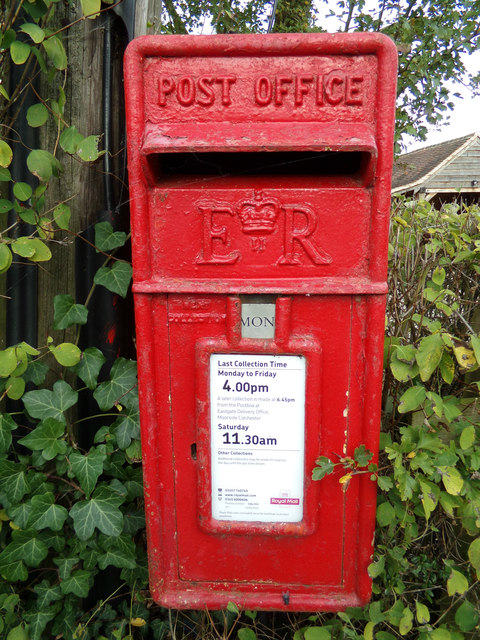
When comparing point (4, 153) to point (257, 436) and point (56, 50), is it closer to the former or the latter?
point (56, 50)

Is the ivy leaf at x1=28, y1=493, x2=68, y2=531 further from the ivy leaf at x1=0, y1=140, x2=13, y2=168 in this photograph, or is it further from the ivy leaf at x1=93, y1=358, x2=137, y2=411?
the ivy leaf at x1=0, y1=140, x2=13, y2=168

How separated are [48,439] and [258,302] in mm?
890

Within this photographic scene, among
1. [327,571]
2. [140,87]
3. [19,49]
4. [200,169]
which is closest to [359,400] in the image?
[327,571]

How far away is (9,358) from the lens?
148cm

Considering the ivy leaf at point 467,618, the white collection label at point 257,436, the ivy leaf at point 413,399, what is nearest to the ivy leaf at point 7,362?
the white collection label at point 257,436

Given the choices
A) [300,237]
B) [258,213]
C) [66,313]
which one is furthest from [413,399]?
[66,313]

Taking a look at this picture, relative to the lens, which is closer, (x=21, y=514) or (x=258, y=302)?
(x=258, y=302)

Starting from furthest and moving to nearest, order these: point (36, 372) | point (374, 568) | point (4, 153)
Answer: point (36, 372)
point (4, 153)
point (374, 568)

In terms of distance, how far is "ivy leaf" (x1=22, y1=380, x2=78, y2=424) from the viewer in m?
1.60

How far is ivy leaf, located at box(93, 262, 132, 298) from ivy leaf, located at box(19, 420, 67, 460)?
492mm

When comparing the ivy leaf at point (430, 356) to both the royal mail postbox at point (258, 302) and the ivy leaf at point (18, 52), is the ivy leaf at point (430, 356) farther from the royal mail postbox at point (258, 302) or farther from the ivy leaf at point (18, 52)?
the ivy leaf at point (18, 52)

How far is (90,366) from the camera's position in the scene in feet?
5.36

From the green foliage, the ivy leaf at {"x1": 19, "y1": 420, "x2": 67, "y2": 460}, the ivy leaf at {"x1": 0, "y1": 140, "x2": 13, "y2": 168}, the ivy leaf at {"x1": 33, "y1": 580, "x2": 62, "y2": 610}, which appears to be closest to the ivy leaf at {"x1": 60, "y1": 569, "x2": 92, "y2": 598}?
the ivy leaf at {"x1": 33, "y1": 580, "x2": 62, "y2": 610}

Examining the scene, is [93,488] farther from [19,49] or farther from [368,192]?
[19,49]
